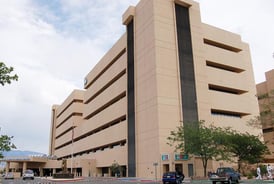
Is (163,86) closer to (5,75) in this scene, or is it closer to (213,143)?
(213,143)

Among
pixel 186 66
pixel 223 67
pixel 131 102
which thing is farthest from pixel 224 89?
pixel 131 102

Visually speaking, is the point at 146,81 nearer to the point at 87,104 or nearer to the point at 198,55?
the point at 198,55

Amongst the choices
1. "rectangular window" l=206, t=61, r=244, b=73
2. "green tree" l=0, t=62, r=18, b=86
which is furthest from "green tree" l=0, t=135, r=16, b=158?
"rectangular window" l=206, t=61, r=244, b=73

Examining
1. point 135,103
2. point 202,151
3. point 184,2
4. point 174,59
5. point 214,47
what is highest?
point 184,2

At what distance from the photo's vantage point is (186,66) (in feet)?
171

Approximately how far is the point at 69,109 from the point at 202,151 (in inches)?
2991

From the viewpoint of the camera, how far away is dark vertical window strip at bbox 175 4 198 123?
49.8m

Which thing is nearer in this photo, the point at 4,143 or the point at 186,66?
the point at 4,143

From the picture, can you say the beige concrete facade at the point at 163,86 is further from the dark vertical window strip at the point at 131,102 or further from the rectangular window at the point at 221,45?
the dark vertical window strip at the point at 131,102

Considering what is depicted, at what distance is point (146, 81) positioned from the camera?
51.8 m

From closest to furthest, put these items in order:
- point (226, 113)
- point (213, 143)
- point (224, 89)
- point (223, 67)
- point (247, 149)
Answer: point (213, 143) → point (247, 149) → point (226, 113) → point (224, 89) → point (223, 67)

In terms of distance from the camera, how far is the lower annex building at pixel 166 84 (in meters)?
48.0

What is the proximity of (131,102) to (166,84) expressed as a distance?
34.1ft

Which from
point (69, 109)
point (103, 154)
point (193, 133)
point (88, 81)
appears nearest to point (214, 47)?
point (193, 133)
